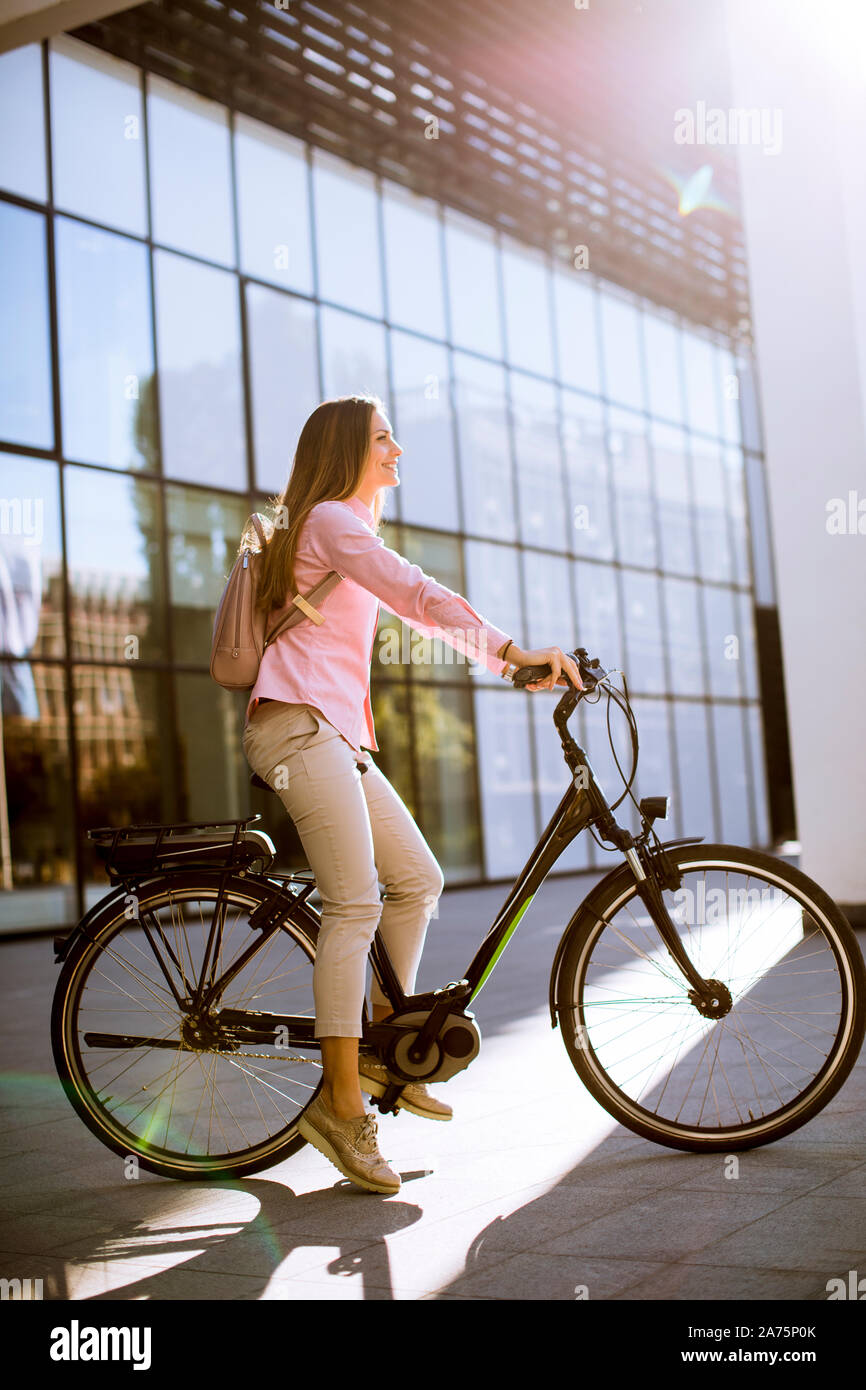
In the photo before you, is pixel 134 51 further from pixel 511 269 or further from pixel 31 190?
pixel 511 269

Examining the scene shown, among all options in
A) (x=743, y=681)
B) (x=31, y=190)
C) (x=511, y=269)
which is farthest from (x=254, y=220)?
(x=743, y=681)

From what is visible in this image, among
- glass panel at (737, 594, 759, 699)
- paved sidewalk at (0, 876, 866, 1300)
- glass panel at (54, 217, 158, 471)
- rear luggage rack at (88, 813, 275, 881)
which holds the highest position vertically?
glass panel at (54, 217, 158, 471)

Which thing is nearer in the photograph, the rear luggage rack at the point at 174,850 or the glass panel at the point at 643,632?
the rear luggage rack at the point at 174,850

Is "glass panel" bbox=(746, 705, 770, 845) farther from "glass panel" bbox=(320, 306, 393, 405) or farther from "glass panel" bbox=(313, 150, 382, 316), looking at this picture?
"glass panel" bbox=(313, 150, 382, 316)

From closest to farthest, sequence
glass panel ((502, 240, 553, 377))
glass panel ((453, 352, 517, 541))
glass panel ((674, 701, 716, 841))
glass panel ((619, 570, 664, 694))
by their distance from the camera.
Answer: glass panel ((453, 352, 517, 541)), glass panel ((502, 240, 553, 377)), glass panel ((619, 570, 664, 694)), glass panel ((674, 701, 716, 841))

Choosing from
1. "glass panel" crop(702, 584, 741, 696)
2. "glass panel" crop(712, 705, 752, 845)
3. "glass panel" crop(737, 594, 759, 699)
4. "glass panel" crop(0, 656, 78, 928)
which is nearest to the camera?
"glass panel" crop(0, 656, 78, 928)

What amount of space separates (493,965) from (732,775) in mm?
21246

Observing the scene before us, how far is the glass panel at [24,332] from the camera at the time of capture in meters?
12.7

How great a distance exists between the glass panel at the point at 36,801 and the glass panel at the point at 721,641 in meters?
13.6

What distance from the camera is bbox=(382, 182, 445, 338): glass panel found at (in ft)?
56.9

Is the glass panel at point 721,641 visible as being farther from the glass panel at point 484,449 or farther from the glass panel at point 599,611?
the glass panel at point 484,449

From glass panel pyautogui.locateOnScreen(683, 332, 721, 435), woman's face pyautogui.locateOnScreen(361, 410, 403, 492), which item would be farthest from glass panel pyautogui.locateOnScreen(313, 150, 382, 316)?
woman's face pyautogui.locateOnScreen(361, 410, 403, 492)

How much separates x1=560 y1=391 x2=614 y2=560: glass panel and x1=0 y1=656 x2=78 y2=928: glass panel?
9.73 m

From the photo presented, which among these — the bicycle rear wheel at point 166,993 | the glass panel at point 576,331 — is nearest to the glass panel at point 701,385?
the glass panel at point 576,331
